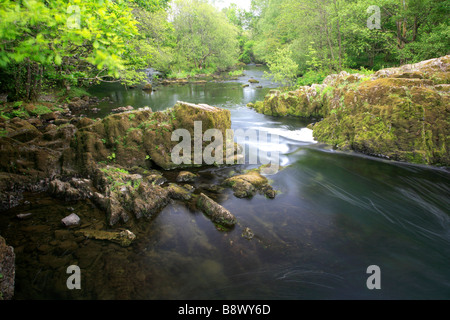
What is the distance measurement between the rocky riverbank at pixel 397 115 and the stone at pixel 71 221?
11.6m

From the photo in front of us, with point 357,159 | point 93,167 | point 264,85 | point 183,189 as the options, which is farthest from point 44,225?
point 264,85

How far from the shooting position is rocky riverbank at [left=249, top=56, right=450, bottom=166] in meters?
9.63

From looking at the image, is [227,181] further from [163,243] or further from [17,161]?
[17,161]

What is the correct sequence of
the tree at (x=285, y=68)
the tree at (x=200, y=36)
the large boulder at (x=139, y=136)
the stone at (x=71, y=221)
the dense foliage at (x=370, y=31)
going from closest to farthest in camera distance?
the stone at (x=71, y=221) → the large boulder at (x=139, y=136) → the dense foliage at (x=370, y=31) → the tree at (x=285, y=68) → the tree at (x=200, y=36)

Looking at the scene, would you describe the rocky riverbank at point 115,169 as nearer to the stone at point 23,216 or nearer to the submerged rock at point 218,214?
the submerged rock at point 218,214

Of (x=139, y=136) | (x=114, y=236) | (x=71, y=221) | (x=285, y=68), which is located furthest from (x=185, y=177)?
(x=285, y=68)

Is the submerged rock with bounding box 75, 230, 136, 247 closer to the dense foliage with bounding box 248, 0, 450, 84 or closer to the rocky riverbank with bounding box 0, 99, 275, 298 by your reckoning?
the rocky riverbank with bounding box 0, 99, 275, 298

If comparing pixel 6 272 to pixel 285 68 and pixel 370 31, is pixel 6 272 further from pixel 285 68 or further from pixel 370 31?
pixel 370 31

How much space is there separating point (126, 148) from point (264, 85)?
92.8ft

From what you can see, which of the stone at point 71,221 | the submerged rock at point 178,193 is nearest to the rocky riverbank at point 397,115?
the submerged rock at point 178,193

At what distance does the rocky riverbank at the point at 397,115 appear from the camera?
9.63m

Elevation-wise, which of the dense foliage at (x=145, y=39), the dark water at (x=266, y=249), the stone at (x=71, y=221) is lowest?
the dark water at (x=266, y=249)

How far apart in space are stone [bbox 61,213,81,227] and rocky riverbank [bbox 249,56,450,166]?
11.6 metres
